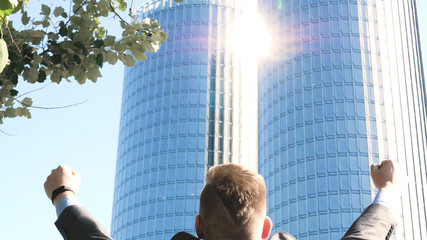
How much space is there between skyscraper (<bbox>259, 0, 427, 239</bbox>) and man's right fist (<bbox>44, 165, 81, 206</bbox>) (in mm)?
83739

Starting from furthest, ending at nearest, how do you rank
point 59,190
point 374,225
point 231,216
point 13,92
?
point 13,92 < point 59,190 < point 374,225 < point 231,216

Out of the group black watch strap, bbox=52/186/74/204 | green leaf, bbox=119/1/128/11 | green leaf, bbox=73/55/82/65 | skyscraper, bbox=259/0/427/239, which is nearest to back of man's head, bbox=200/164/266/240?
black watch strap, bbox=52/186/74/204

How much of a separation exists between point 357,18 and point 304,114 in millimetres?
18760

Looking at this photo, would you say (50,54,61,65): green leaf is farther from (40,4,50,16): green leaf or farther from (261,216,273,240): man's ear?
(261,216,273,240): man's ear

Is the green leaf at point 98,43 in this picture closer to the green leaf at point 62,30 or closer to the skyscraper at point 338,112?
the green leaf at point 62,30

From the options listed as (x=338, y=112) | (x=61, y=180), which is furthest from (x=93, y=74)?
(x=338, y=112)

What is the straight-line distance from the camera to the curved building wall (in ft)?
342

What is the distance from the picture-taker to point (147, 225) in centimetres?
10175

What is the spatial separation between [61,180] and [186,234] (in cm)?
63

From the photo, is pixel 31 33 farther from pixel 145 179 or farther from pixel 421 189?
pixel 145 179

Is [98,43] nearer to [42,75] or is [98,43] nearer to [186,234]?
[42,75]

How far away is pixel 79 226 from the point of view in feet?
7.68

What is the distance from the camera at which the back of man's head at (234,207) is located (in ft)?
7.63

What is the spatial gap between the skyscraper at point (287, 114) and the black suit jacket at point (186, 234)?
85.1 m
